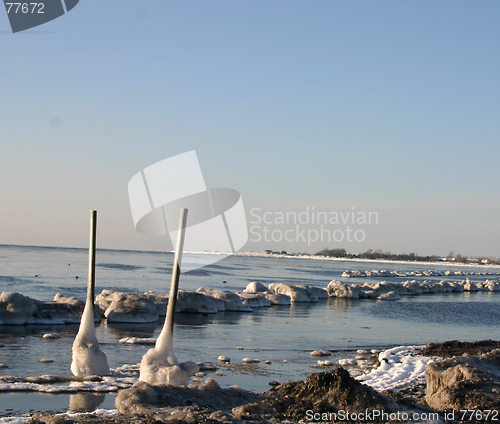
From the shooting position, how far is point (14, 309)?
20344 mm

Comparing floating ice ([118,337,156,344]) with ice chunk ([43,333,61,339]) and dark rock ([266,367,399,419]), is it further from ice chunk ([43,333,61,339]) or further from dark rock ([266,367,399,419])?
dark rock ([266,367,399,419])

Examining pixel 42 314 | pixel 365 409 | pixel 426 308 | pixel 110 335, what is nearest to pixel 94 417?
pixel 365 409

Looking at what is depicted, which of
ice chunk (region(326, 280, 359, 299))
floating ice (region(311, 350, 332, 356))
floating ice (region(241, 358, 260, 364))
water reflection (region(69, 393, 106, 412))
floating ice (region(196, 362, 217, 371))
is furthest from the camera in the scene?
ice chunk (region(326, 280, 359, 299))

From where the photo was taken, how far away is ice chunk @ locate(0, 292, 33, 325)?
798 inches

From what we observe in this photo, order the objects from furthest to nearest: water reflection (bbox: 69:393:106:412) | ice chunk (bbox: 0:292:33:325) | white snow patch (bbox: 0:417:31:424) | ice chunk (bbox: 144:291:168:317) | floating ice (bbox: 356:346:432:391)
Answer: ice chunk (bbox: 144:291:168:317), ice chunk (bbox: 0:292:33:325), floating ice (bbox: 356:346:432:391), water reflection (bbox: 69:393:106:412), white snow patch (bbox: 0:417:31:424)

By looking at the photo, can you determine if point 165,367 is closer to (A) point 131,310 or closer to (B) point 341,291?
(A) point 131,310

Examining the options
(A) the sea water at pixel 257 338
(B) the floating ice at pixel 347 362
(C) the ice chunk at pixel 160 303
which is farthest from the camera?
(C) the ice chunk at pixel 160 303

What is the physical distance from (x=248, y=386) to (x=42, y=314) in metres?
12.5

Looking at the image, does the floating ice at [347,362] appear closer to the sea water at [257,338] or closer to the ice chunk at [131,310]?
the sea water at [257,338]

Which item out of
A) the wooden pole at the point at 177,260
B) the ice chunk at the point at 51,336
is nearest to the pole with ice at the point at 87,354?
the wooden pole at the point at 177,260

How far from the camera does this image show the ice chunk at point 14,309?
2027cm

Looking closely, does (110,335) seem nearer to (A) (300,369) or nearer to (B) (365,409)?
(A) (300,369)

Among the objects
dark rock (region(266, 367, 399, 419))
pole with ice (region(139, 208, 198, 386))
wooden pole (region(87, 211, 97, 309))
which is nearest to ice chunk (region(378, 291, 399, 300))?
wooden pole (region(87, 211, 97, 309))

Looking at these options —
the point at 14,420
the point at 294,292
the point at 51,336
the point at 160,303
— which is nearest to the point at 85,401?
the point at 14,420
